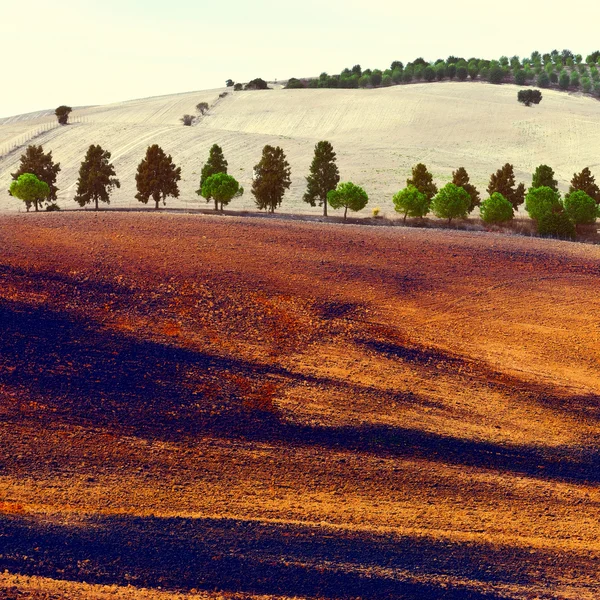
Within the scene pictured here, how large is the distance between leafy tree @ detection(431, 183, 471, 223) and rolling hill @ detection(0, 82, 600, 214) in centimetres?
962

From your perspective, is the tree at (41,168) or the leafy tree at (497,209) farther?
the tree at (41,168)

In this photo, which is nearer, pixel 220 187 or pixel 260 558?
pixel 260 558

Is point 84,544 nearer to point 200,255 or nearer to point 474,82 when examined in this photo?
point 200,255

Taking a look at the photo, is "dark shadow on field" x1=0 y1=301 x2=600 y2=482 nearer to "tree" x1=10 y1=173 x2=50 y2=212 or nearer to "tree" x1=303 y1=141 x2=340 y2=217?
"tree" x1=10 y1=173 x2=50 y2=212

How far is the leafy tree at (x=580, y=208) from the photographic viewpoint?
69812mm

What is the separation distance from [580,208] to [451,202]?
12243mm

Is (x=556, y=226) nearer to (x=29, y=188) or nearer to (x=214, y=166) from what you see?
(x=214, y=166)

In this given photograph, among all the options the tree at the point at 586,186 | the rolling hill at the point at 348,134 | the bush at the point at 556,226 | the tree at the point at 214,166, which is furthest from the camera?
the rolling hill at the point at 348,134

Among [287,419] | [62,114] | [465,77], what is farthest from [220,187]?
[465,77]

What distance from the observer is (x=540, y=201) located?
7094cm

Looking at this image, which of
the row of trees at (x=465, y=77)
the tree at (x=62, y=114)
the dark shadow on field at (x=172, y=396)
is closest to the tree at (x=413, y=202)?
the dark shadow on field at (x=172, y=396)

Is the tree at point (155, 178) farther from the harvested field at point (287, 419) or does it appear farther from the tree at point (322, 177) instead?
the harvested field at point (287, 419)

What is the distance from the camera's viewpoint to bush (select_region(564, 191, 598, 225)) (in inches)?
2749

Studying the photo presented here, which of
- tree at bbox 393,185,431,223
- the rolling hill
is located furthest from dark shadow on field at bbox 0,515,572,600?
the rolling hill
